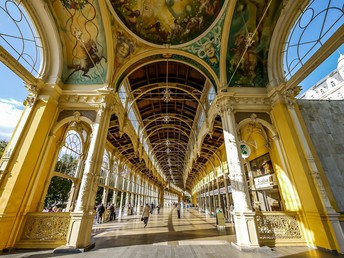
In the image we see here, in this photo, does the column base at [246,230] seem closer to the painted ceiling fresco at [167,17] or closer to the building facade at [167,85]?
the building facade at [167,85]

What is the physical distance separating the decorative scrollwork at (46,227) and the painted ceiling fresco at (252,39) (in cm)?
976

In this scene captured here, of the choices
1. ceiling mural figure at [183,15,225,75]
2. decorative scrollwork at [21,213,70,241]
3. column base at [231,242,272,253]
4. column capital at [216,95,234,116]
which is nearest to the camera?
column base at [231,242,272,253]

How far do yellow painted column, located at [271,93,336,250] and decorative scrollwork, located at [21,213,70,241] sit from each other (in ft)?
31.0

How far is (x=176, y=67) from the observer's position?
34.7 feet

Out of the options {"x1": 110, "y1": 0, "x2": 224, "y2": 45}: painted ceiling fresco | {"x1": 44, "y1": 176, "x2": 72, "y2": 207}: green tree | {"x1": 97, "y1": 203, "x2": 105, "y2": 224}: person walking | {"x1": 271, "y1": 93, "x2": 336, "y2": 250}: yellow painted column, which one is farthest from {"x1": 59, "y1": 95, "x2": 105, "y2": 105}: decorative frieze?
{"x1": 44, "y1": 176, "x2": 72, "y2": 207}: green tree

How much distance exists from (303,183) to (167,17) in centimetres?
995

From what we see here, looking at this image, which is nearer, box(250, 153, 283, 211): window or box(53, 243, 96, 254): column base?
box(53, 243, 96, 254): column base

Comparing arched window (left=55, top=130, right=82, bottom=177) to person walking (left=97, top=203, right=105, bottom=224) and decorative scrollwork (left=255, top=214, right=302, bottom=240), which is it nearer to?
person walking (left=97, top=203, right=105, bottom=224)

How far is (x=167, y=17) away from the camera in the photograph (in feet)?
25.6

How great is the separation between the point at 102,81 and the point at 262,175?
1039cm

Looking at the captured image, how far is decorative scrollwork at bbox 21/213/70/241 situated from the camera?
5.69m

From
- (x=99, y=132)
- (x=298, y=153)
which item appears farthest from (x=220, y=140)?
(x=99, y=132)

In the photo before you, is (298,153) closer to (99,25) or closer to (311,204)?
(311,204)

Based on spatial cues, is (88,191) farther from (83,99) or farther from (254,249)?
(254,249)
